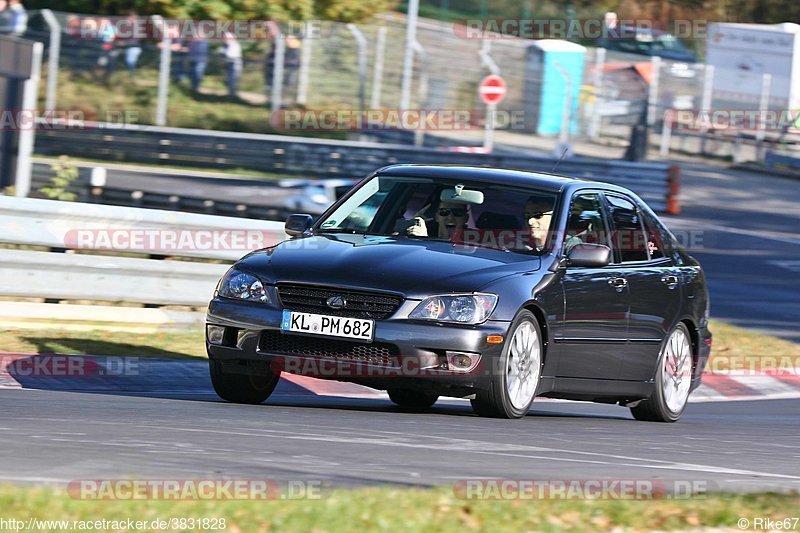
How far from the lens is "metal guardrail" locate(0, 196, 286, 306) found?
11312mm

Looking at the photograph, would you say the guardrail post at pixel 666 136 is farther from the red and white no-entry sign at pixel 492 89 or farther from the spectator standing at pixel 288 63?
the spectator standing at pixel 288 63

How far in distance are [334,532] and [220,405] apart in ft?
12.3

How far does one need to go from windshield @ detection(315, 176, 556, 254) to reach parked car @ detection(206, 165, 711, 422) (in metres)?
0.01

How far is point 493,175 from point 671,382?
214 cm

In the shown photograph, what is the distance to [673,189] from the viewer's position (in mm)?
26734

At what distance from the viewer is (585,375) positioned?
8984 mm

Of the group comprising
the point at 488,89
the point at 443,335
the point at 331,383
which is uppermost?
the point at 488,89

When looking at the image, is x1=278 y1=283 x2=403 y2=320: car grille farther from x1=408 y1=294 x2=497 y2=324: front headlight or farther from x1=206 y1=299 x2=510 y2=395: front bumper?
x1=408 y1=294 x2=497 y2=324: front headlight

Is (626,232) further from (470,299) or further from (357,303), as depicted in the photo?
(357,303)

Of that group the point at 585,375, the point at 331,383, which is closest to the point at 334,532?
the point at 585,375

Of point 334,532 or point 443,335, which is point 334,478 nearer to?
point 334,532

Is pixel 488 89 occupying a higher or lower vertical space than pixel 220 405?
higher

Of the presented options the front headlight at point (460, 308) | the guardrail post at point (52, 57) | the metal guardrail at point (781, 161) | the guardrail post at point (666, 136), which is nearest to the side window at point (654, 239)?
the front headlight at point (460, 308)

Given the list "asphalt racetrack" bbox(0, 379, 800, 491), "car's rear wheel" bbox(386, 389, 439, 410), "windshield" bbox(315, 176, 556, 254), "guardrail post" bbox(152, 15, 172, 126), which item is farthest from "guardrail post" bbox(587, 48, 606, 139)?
"windshield" bbox(315, 176, 556, 254)
